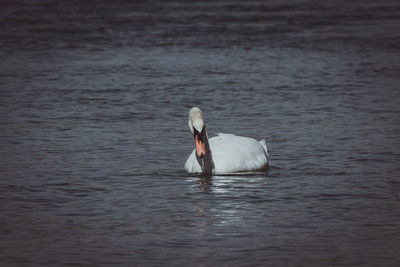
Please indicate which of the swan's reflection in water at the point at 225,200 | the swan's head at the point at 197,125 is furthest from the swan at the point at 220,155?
the swan's reflection in water at the point at 225,200


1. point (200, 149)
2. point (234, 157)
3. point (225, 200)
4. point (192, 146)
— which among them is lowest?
point (225, 200)

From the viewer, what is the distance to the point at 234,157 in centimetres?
1207

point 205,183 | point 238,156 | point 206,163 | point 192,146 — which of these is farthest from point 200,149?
point 192,146

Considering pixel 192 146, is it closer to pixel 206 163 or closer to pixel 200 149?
pixel 206 163

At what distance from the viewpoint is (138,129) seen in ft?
48.9

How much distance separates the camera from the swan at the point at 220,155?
39.0 feet

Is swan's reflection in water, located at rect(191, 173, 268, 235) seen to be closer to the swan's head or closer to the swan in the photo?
the swan

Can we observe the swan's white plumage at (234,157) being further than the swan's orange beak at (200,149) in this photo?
Yes

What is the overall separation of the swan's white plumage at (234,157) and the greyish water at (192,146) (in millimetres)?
172

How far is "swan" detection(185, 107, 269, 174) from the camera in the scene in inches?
468

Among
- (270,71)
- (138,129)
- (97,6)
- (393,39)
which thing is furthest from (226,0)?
(138,129)

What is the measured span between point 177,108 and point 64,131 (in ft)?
8.77

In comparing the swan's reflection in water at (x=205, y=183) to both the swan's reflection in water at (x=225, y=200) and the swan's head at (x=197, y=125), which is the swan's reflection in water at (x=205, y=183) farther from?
the swan's head at (x=197, y=125)

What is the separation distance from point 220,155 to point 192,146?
71.9 inches
